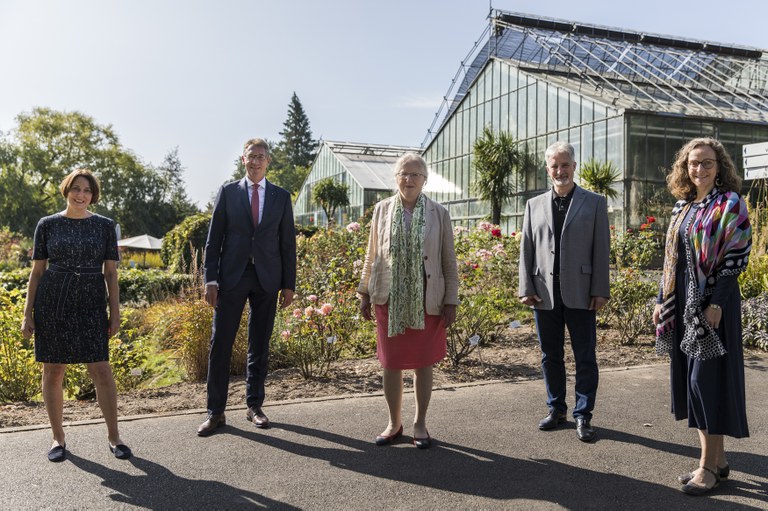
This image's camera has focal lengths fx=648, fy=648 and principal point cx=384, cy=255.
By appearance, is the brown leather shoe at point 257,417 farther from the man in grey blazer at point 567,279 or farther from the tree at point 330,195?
the tree at point 330,195

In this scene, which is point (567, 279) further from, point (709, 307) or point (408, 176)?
point (408, 176)

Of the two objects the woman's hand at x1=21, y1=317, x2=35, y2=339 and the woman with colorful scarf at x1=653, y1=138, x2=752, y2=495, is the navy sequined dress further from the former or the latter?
the woman with colorful scarf at x1=653, y1=138, x2=752, y2=495

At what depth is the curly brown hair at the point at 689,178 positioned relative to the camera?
322cm

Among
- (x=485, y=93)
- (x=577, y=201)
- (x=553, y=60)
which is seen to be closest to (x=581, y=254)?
(x=577, y=201)

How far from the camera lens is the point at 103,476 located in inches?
131

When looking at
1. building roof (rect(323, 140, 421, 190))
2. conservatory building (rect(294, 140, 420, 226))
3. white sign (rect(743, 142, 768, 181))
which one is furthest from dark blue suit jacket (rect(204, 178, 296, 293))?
building roof (rect(323, 140, 421, 190))

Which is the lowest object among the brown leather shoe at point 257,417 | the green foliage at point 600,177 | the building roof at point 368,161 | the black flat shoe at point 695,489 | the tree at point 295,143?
the black flat shoe at point 695,489

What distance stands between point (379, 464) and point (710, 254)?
2009 mm

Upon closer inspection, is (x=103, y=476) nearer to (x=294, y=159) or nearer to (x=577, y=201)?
(x=577, y=201)

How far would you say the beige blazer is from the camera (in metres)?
3.83

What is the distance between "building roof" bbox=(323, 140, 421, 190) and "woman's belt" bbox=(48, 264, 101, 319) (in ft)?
91.9

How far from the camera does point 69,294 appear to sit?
12.0 ft

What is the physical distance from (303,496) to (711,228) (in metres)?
2.34

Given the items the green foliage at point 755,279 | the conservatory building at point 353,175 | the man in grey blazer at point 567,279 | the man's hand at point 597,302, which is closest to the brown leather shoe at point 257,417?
the man in grey blazer at point 567,279
